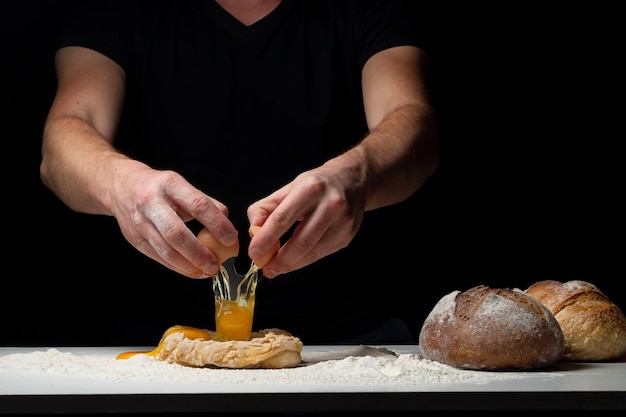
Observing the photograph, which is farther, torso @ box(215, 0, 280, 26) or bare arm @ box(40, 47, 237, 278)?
torso @ box(215, 0, 280, 26)

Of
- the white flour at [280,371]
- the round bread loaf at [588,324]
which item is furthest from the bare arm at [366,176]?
the round bread loaf at [588,324]

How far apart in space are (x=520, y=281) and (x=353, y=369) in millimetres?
1524

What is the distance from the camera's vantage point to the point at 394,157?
2.03 metres

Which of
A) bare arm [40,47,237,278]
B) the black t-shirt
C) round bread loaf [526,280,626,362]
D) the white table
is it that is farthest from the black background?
the white table

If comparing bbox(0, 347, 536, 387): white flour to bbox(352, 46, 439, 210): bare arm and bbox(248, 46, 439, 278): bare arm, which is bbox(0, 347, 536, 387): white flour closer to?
bbox(248, 46, 439, 278): bare arm

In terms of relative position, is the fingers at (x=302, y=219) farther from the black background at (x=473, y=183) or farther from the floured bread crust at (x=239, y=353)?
the black background at (x=473, y=183)

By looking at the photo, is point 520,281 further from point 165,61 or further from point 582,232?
point 165,61

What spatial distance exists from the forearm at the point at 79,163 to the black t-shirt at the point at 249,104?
304 millimetres

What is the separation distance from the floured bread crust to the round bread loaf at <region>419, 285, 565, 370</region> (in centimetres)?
26

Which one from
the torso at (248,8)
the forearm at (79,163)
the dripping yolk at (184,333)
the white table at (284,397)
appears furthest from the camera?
the torso at (248,8)

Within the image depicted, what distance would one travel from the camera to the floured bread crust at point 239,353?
1514mm

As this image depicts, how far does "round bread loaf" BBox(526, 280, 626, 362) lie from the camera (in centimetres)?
169

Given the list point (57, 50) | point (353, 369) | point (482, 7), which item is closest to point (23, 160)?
point (57, 50)

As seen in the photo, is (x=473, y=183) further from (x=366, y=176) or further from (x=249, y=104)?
(x=366, y=176)
